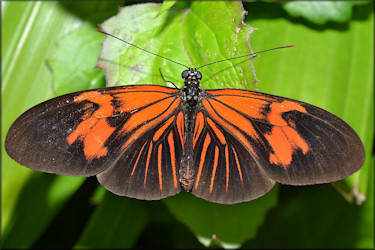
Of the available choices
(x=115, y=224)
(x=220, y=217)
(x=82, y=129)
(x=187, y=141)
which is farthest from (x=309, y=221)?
(x=82, y=129)

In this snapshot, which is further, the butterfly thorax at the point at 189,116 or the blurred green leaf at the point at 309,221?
the blurred green leaf at the point at 309,221

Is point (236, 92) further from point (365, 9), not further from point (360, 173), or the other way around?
point (365, 9)

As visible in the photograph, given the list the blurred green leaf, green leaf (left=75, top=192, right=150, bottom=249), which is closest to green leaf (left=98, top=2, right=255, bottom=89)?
green leaf (left=75, top=192, right=150, bottom=249)

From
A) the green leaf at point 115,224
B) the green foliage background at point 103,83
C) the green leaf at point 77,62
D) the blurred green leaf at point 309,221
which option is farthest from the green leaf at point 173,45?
the blurred green leaf at point 309,221

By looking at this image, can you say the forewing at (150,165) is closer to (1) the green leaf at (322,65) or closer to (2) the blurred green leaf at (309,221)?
(1) the green leaf at (322,65)

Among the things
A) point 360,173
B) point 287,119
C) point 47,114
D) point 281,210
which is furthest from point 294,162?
point 281,210

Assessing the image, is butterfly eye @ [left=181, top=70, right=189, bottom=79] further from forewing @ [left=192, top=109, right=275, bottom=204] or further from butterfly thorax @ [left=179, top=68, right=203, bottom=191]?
forewing @ [left=192, top=109, right=275, bottom=204]
